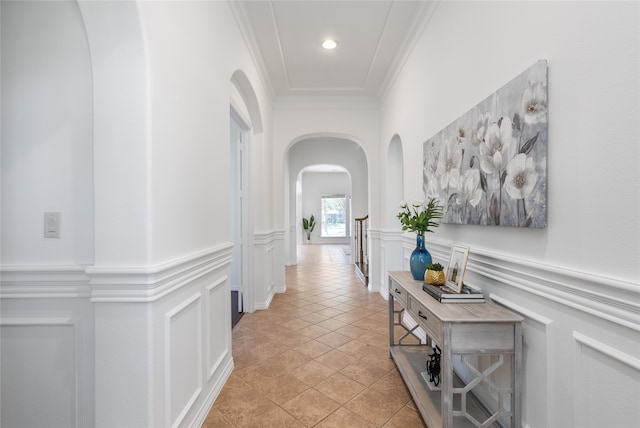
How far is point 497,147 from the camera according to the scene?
157 centimetres

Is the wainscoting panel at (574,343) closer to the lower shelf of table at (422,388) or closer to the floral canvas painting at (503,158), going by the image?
the floral canvas painting at (503,158)

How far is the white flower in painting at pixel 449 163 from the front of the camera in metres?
2.05

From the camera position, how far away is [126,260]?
129 centimetres

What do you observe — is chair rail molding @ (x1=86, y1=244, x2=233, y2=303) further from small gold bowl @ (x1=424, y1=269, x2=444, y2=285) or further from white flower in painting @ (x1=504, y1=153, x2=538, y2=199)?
white flower in painting @ (x1=504, y1=153, x2=538, y2=199)

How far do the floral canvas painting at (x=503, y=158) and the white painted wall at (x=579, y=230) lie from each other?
52 millimetres

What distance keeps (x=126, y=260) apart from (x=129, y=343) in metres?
0.35

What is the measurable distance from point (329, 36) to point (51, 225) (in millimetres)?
2907

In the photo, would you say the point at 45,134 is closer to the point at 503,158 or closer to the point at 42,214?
the point at 42,214

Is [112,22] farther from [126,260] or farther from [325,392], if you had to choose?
[325,392]

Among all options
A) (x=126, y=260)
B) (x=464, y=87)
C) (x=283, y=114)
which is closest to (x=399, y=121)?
(x=464, y=87)

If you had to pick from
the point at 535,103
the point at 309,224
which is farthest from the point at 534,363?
the point at 309,224

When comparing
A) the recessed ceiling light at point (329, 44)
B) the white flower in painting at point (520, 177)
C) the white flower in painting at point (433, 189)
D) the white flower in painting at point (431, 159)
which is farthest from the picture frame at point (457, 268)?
the recessed ceiling light at point (329, 44)

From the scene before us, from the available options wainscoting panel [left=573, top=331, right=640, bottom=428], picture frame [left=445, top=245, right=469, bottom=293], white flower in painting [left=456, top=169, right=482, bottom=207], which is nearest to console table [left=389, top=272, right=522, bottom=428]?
picture frame [left=445, top=245, right=469, bottom=293]

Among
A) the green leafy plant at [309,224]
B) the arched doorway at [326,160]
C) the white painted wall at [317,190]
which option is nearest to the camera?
the arched doorway at [326,160]
